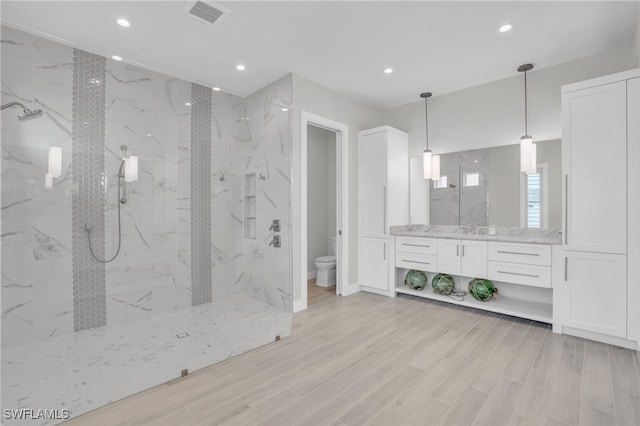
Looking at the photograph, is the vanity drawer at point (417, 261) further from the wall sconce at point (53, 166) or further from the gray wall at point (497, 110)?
the wall sconce at point (53, 166)

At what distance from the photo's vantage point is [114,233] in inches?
90.3

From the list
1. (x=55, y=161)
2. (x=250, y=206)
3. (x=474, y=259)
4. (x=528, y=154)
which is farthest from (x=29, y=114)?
(x=528, y=154)

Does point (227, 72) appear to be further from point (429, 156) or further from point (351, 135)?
point (429, 156)

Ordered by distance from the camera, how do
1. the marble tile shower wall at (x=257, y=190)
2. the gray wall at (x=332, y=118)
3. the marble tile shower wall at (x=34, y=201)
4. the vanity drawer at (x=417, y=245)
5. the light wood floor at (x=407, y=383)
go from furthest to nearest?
the vanity drawer at (x=417, y=245)
the gray wall at (x=332, y=118)
the marble tile shower wall at (x=257, y=190)
the marble tile shower wall at (x=34, y=201)
the light wood floor at (x=407, y=383)

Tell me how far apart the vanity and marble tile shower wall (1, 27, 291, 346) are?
193cm

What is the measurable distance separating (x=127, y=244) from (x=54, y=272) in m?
0.45

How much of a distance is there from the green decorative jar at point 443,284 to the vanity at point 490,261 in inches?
2.6

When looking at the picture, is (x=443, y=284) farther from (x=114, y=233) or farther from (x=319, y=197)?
(x=114, y=233)

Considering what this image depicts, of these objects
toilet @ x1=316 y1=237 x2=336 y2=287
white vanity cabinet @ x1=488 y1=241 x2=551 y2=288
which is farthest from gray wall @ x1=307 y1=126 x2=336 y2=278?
white vanity cabinet @ x1=488 y1=241 x2=551 y2=288

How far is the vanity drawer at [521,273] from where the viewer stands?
9.73 ft

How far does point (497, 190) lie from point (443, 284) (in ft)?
4.26

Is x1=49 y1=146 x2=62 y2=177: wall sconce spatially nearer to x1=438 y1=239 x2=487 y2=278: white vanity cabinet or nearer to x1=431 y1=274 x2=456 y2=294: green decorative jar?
x1=438 y1=239 x2=487 y2=278: white vanity cabinet

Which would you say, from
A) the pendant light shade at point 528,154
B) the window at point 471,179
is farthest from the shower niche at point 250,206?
the pendant light shade at point 528,154

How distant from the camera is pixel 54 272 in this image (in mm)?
2098
